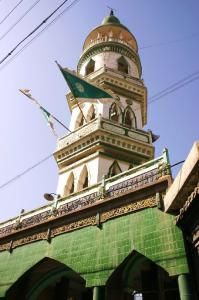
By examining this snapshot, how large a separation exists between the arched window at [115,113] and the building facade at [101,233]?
1.10 meters

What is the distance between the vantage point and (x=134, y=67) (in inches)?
890

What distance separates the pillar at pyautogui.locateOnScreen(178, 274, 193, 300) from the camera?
685cm

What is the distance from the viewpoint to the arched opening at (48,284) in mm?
11008

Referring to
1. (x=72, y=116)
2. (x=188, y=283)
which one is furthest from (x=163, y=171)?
(x=72, y=116)

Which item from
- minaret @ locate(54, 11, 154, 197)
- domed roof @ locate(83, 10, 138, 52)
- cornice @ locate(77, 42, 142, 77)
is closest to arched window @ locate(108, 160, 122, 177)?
minaret @ locate(54, 11, 154, 197)

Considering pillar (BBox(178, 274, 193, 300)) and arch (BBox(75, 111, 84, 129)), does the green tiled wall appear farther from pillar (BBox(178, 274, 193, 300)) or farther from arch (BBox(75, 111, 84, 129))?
arch (BBox(75, 111, 84, 129))

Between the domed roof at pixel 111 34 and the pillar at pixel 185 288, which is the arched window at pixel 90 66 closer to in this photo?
the domed roof at pixel 111 34

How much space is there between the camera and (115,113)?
60.3 feet

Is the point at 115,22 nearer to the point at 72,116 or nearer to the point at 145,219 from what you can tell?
the point at 72,116

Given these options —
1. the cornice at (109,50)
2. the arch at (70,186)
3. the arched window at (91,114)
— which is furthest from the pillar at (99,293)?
the cornice at (109,50)

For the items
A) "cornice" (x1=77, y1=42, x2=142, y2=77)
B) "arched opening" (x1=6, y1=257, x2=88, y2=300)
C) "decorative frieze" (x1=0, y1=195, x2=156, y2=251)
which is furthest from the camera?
"cornice" (x1=77, y1=42, x2=142, y2=77)

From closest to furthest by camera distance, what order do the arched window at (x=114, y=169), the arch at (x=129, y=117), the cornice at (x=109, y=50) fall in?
1. the arched window at (x=114, y=169)
2. the arch at (x=129, y=117)
3. the cornice at (x=109, y=50)

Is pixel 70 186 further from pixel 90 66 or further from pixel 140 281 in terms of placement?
pixel 90 66

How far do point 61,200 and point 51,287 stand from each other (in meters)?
3.65
